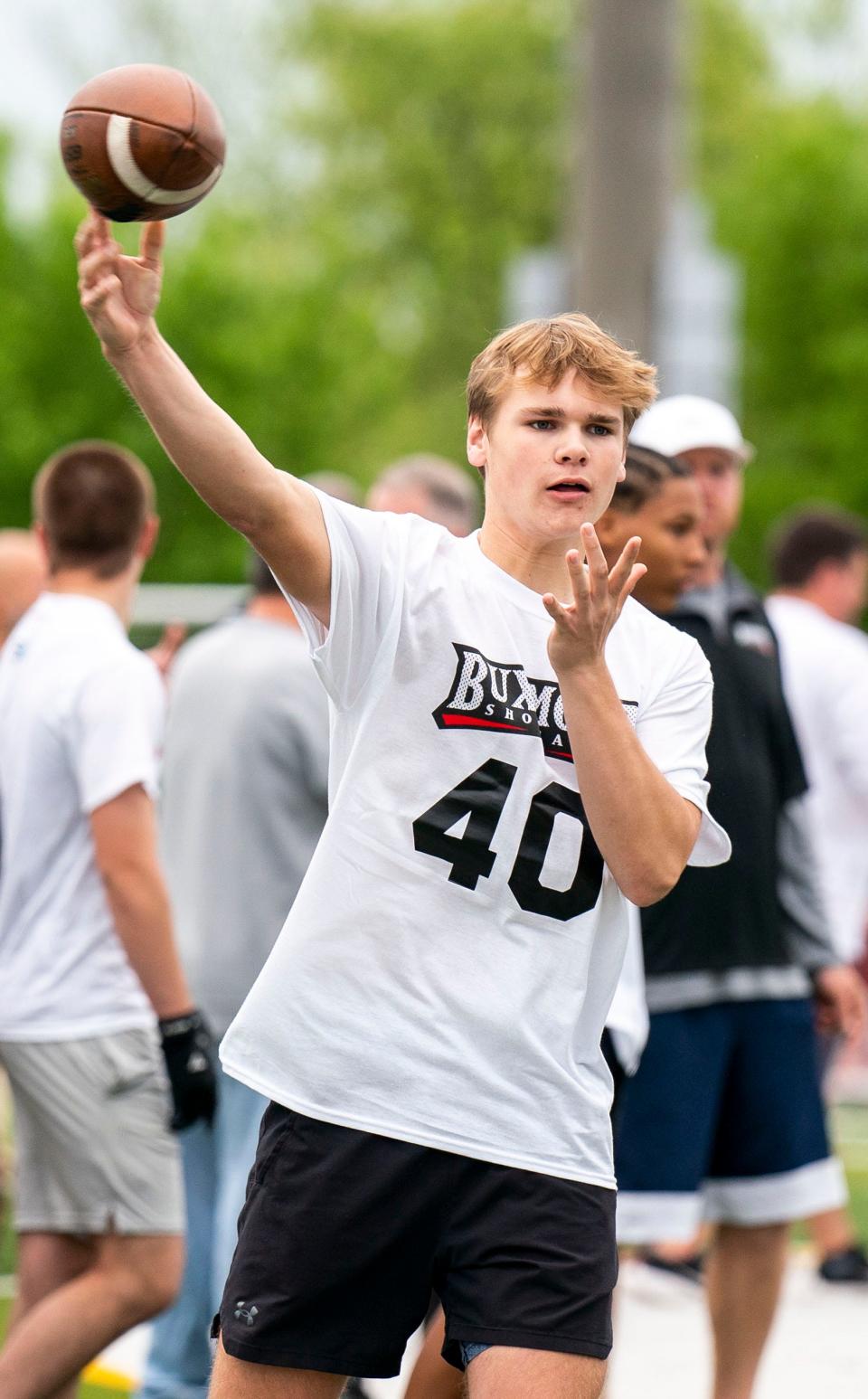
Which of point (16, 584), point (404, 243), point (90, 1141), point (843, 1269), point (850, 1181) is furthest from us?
point (404, 243)

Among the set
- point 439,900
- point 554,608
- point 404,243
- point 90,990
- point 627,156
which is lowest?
point 90,990

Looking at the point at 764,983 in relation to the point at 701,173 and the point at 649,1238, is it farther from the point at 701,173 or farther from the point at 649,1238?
the point at 701,173

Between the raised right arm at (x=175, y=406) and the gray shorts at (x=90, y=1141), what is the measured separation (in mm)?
1968

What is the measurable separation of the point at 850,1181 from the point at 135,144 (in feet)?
22.4

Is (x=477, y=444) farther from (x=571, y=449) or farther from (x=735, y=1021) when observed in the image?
(x=735, y=1021)

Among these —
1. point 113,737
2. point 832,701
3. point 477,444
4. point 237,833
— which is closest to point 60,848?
point 113,737

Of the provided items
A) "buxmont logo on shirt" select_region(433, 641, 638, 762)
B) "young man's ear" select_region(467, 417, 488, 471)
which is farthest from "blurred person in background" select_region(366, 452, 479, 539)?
"buxmont logo on shirt" select_region(433, 641, 638, 762)

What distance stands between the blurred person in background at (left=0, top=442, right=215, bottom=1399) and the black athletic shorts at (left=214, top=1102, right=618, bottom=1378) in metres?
1.38

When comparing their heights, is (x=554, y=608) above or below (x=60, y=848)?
above

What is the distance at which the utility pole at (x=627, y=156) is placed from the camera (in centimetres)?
842

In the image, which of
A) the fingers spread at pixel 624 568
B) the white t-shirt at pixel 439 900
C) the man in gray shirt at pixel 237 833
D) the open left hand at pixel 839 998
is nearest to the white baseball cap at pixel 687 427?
the man in gray shirt at pixel 237 833

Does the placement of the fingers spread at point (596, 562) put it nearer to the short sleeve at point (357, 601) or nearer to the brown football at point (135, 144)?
the short sleeve at point (357, 601)

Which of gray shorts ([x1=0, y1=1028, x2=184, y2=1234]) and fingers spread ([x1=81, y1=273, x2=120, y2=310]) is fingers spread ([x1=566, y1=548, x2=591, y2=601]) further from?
gray shorts ([x1=0, y1=1028, x2=184, y2=1234])

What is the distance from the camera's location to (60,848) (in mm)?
4391
